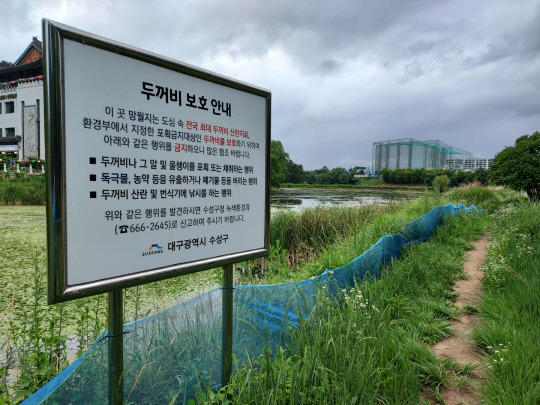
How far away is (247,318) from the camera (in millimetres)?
A: 2150

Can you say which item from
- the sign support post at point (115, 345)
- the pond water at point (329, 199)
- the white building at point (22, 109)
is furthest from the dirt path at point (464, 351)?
the white building at point (22, 109)

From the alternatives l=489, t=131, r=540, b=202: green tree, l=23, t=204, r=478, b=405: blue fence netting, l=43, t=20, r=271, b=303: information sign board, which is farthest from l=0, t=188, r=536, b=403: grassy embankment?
l=489, t=131, r=540, b=202: green tree

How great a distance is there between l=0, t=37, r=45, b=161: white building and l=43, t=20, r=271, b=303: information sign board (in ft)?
117

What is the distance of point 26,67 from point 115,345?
38933 mm

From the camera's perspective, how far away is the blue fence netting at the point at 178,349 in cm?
146

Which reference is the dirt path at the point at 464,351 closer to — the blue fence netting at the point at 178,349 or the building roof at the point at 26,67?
the blue fence netting at the point at 178,349

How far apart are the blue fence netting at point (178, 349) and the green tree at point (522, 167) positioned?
11.7 m

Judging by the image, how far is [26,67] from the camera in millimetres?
31375

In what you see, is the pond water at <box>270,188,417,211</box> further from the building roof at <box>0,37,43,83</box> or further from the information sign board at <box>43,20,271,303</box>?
the building roof at <box>0,37,43,83</box>

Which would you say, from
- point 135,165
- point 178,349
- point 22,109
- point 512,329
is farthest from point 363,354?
point 22,109

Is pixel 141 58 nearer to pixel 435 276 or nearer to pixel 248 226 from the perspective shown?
pixel 248 226

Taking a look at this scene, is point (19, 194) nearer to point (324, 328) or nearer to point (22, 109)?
point (324, 328)

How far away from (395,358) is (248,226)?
1157 mm

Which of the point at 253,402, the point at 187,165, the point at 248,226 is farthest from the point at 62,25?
the point at 253,402
